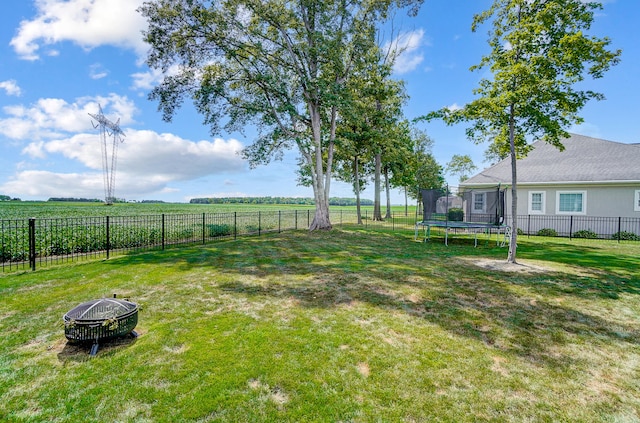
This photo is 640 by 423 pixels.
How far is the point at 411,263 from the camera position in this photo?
8258 millimetres

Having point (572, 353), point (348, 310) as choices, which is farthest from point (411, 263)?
point (572, 353)

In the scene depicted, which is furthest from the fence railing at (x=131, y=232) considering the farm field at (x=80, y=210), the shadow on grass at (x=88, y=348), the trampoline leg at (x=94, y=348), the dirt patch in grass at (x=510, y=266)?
the dirt patch in grass at (x=510, y=266)

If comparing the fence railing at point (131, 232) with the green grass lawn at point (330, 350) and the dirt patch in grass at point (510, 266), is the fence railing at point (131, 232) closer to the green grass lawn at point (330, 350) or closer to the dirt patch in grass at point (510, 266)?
the green grass lawn at point (330, 350)

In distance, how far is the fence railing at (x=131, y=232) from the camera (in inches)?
331

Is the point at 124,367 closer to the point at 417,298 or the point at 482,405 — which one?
the point at 482,405

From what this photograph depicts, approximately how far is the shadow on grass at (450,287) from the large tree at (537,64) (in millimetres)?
2235

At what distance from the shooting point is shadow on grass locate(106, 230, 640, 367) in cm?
395

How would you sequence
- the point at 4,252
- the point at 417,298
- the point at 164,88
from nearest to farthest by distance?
the point at 417,298 < the point at 4,252 < the point at 164,88

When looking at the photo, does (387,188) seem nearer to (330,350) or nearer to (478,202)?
(478,202)

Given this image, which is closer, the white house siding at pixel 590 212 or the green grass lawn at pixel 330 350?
the green grass lawn at pixel 330 350

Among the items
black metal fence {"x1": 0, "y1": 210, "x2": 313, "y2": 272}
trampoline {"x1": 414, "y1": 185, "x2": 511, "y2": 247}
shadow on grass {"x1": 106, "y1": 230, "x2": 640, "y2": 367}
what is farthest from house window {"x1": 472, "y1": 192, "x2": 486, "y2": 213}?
black metal fence {"x1": 0, "y1": 210, "x2": 313, "y2": 272}

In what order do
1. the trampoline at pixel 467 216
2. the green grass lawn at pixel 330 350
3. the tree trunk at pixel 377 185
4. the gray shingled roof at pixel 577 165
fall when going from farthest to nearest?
the tree trunk at pixel 377 185 < the gray shingled roof at pixel 577 165 < the trampoline at pixel 467 216 < the green grass lawn at pixel 330 350

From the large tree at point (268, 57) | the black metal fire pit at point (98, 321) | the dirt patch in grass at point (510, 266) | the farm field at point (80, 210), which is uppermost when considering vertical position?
the large tree at point (268, 57)

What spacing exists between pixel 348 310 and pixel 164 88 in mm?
15686
